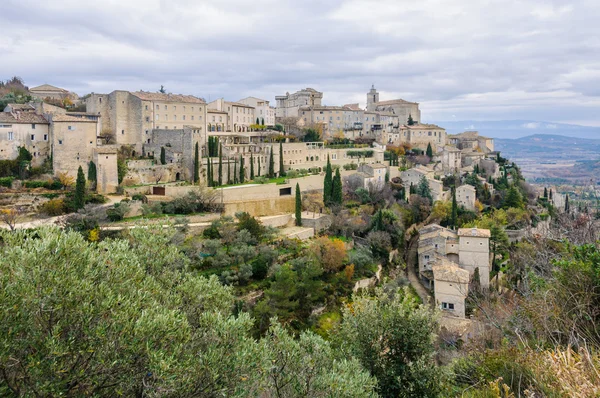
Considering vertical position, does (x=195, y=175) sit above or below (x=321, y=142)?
below

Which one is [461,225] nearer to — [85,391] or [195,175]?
[195,175]

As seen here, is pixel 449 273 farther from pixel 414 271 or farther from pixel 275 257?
pixel 275 257

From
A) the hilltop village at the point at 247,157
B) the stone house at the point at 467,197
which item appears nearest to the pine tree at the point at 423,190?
the hilltop village at the point at 247,157

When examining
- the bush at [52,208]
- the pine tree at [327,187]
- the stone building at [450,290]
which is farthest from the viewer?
the pine tree at [327,187]

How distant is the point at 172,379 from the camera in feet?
19.0

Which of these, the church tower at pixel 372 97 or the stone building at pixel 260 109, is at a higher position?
the church tower at pixel 372 97

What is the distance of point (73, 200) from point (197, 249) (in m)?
8.12

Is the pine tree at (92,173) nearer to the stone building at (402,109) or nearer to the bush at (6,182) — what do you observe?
the bush at (6,182)

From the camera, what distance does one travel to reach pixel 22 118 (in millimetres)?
27250

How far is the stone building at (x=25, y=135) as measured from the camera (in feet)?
86.9

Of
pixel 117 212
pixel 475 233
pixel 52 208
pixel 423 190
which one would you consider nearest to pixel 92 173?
pixel 52 208

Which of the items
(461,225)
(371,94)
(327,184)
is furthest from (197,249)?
(371,94)

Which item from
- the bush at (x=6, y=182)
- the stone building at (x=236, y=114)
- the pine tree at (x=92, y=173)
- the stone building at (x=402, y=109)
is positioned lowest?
the bush at (x=6, y=182)

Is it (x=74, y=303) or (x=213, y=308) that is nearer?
(x=74, y=303)
